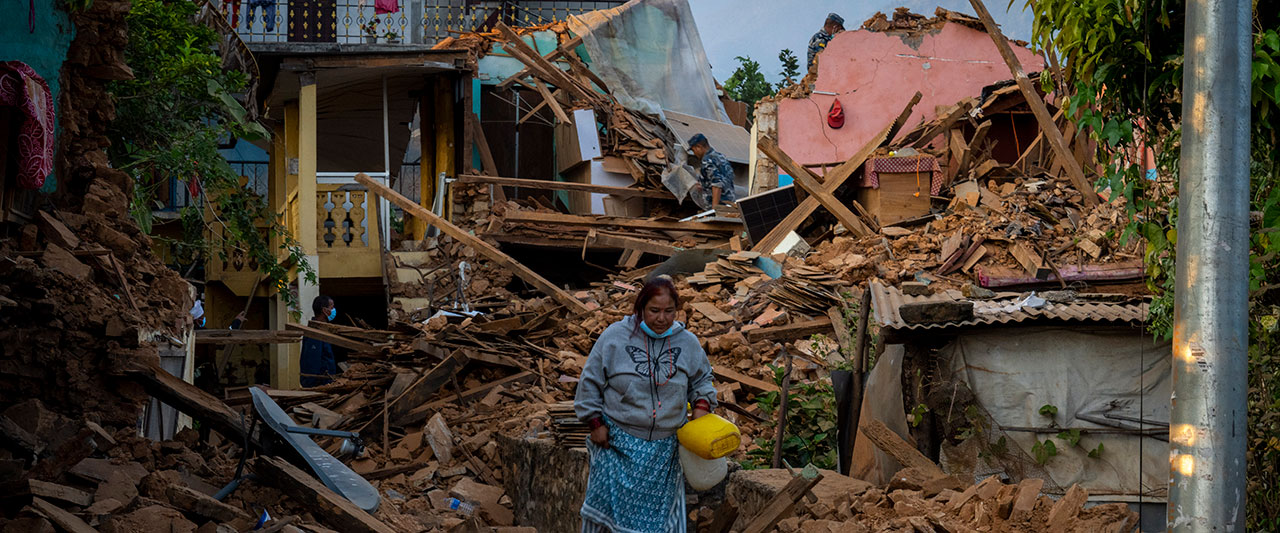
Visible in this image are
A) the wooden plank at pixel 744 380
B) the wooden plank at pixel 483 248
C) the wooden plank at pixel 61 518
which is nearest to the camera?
the wooden plank at pixel 61 518

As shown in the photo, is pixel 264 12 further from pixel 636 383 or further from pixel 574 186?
pixel 636 383

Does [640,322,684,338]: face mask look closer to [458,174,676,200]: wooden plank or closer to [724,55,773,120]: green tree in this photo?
[458,174,676,200]: wooden plank

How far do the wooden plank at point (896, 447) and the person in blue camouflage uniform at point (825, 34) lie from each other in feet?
45.1

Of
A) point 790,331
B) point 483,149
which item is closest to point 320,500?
point 790,331

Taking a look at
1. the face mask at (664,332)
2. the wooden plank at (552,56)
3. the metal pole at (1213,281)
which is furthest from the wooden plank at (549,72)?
the metal pole at (1213,281)

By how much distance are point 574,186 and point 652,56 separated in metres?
4.76

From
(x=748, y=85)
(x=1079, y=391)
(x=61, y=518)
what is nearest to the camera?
(x=61, y=518)

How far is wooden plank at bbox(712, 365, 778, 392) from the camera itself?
11984 millimetres

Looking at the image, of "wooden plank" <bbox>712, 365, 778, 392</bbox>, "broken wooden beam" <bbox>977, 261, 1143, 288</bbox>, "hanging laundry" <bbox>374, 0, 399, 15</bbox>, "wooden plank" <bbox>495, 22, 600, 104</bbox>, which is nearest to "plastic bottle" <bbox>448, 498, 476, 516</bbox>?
"wooden plank" <bbox>712, 365, 778, 392</bbox>

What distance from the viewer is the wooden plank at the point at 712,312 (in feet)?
46.1

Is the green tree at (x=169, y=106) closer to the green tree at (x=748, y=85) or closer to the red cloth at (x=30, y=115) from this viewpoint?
the red cloth at (x=30, y=115)

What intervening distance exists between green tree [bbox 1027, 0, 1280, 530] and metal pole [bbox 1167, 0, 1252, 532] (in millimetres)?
1030

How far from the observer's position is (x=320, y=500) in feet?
22.9

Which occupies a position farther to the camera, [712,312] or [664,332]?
[712,312]
